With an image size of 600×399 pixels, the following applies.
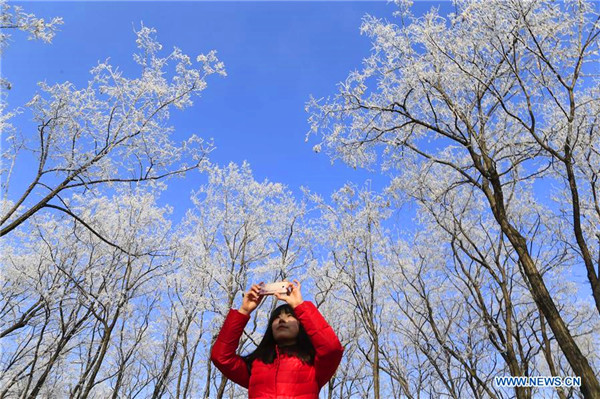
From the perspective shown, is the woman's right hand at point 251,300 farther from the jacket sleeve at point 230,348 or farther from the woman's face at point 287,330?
the woman's face at point 287,330

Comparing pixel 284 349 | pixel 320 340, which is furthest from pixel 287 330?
pixel 320 340

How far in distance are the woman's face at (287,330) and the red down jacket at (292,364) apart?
0.28ft

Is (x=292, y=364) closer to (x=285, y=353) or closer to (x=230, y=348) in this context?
(x=285, y=353)

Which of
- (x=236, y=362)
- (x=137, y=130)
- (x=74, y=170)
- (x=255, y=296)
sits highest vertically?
(x=137, y=130)

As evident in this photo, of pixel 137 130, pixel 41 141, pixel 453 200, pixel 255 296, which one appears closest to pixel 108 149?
pixel 137 130

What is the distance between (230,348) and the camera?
2.30 metres

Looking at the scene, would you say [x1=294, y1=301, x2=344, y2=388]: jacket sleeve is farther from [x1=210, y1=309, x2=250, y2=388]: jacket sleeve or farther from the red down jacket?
[x1=210, y1=309, x2=250, y2=388]: jacket sleeve

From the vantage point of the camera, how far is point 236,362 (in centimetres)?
234

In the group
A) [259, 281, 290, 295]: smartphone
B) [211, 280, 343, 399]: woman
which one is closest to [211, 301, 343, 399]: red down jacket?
[211, 280, 343, 399]: woman

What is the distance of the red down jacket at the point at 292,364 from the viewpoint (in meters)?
2.14

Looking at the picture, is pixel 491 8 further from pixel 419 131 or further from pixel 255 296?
pixel 255 296

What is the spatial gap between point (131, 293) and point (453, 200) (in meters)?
8.74

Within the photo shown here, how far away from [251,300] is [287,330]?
28 centimetres

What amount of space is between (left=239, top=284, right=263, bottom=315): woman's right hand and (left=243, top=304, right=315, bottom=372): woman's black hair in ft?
0.57
